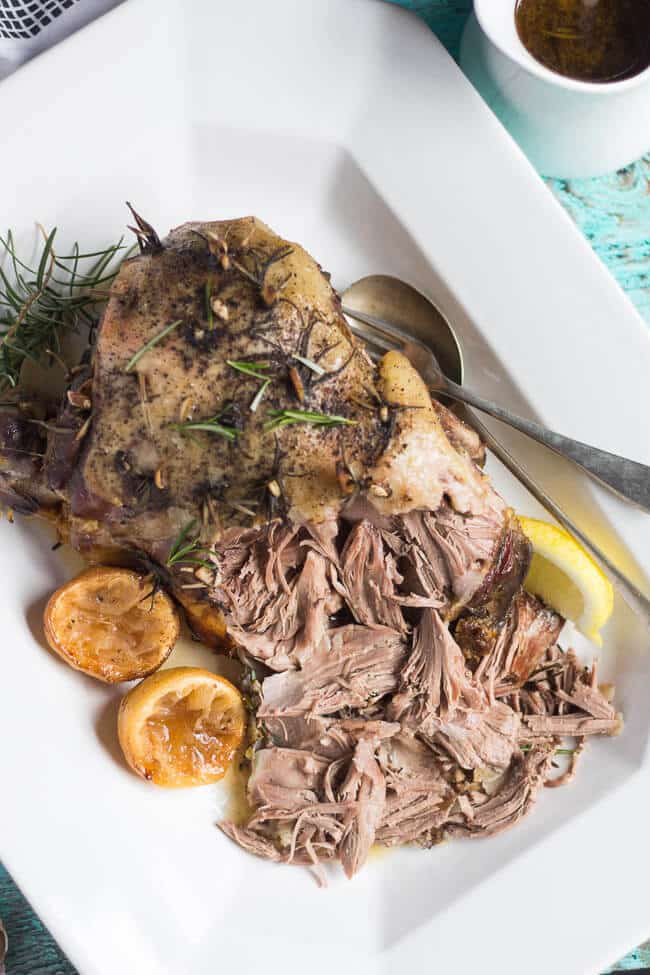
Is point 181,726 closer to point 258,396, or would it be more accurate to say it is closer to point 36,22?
point 258,396

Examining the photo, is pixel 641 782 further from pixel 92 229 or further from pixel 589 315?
pixel 92 229

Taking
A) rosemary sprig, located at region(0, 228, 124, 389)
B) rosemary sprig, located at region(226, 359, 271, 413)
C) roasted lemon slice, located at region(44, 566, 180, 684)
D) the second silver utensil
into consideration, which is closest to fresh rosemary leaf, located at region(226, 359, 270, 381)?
rosemary sprig, located at region(226, 359, 271, 413)

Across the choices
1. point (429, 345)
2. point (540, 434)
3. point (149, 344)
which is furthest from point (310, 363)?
point (540, 434)

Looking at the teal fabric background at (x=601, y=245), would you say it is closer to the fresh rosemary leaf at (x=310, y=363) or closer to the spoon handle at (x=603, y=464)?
the spoon handle at (x=603, y=464)

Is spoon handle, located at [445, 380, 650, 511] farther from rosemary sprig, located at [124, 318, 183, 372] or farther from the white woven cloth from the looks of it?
the white woven cloth

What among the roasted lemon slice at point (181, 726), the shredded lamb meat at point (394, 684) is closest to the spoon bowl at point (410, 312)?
the shredded lamb meat at point (394, 684)

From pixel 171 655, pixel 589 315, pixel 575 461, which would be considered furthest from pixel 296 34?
pixel 171 655
